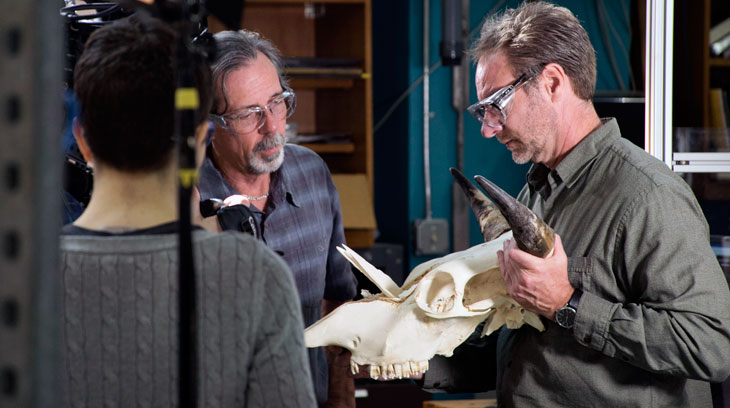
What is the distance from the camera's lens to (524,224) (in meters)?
1.54

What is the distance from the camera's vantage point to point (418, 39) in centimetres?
407

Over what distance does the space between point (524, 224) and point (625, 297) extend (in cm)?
33

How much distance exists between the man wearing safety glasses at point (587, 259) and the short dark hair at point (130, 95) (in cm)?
88

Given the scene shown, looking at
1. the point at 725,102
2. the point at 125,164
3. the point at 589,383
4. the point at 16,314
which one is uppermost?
the point at 725,102

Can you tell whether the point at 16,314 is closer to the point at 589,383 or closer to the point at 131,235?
the point at 131,235

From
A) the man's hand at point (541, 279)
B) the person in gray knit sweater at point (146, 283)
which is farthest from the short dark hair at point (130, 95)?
the man's hand at point (541, 279)

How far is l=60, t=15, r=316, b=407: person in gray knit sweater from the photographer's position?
946 millimetres

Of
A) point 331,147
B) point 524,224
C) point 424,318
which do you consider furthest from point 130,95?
point 331,147

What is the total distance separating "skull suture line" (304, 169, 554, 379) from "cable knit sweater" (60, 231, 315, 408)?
0.73 metres

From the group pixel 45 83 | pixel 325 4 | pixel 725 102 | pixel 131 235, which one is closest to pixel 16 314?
pixel 45 83

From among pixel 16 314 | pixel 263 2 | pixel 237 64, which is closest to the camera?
pixel 16 314

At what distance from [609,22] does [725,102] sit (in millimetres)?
939

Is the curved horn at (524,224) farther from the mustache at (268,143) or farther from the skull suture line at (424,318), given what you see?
the mustache at (268,143)

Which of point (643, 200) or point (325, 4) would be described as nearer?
point (643, 200)
